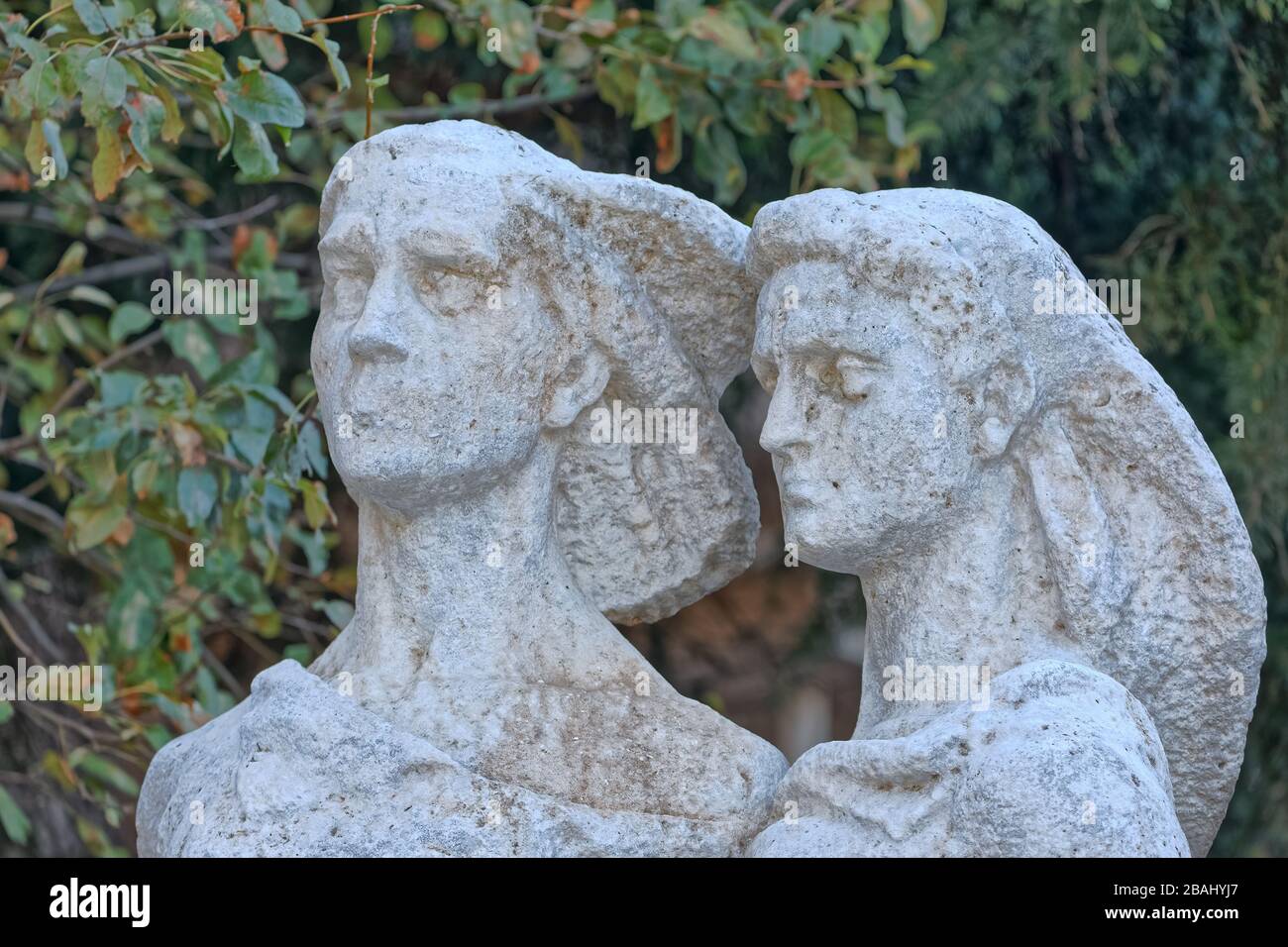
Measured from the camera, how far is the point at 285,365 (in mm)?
5332

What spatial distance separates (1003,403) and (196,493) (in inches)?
67.0

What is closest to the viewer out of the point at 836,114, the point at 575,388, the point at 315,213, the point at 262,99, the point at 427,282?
the point at 427,282

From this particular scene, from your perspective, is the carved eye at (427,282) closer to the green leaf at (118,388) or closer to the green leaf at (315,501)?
the green leaf at (315,501)

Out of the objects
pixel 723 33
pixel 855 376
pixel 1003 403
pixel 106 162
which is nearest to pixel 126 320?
pixel 106 162

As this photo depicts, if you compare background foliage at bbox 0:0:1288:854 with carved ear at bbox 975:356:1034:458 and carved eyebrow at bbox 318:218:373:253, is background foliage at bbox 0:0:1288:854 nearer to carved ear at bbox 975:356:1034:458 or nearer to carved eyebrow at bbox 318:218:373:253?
carved eyebrow at bbox 318:218:373:253

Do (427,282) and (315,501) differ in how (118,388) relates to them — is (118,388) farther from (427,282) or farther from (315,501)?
(427,282)

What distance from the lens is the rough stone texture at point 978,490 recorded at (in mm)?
2789

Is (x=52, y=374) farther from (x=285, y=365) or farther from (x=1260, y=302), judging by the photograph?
(x=1260, y=302)

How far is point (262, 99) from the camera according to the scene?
3.46 meters

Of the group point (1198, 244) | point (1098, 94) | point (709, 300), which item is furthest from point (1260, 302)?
point (709, 300)

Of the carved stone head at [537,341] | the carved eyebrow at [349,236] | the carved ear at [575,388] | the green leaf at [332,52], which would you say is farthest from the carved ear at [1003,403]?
the green leaf at [332,52]

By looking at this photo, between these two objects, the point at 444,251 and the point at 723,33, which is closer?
the point at 444,251

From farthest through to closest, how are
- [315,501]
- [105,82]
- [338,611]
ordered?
[338,611]
[315,501]
[105,82]

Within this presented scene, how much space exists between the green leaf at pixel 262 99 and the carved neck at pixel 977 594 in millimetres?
1264
